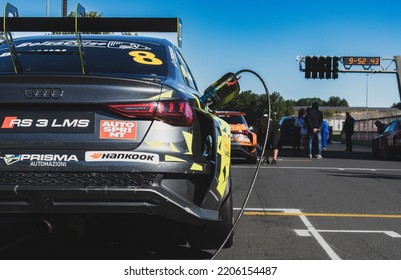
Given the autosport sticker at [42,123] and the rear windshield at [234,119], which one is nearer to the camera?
the autosport sticker at [42,123]

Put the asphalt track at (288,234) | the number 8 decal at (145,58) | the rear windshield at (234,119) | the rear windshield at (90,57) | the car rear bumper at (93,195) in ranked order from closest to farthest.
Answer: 1. the car rear bumper at (93,195)
2. the rear windshield at (90,57)
3. the number 8 decal at (145,58)
4. the asphalt track at (288,234)
5. the rear windshield at (234,119)

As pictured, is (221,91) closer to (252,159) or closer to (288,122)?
(252,159)

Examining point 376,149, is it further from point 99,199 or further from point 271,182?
point 99,199

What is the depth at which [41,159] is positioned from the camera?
11.9ft

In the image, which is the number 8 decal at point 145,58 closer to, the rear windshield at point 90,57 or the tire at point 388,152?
the rear windshield at point 90,57

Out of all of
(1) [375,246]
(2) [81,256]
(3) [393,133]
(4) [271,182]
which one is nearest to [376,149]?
(3) [393,133]

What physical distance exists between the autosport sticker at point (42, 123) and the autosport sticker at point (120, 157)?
0.16 metres

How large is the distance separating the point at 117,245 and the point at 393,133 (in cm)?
1632

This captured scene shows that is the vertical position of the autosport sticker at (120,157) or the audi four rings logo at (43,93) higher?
the audi four rings logo at (43,93)

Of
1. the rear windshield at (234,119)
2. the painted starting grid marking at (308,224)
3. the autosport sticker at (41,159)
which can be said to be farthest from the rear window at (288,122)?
the autosport sticker at (41,159)

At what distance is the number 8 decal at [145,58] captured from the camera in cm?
450

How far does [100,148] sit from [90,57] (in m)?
1.03

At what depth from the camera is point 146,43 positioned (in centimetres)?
491

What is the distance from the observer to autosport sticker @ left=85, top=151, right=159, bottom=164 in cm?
366
